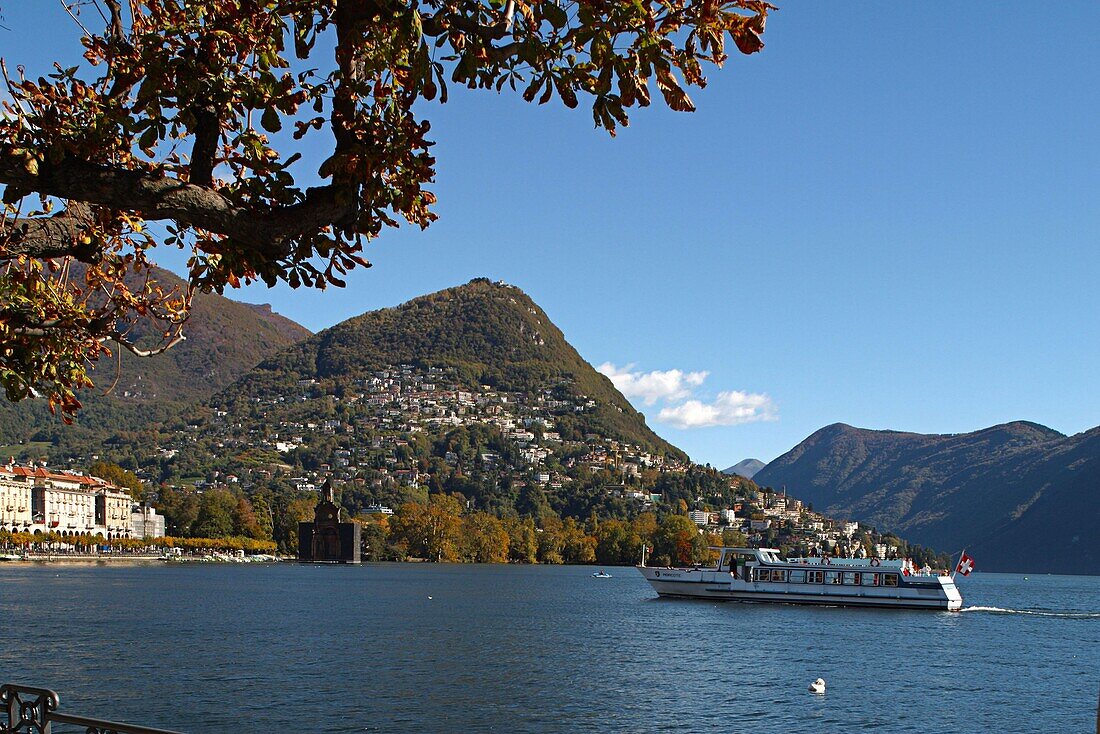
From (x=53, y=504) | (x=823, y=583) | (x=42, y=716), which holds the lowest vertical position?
(x=823, y=583)

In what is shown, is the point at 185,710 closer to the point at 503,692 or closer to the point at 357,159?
the point at 503,692

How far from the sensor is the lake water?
114ft

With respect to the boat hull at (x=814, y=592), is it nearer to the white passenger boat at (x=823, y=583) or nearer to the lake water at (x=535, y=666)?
the white passenger boat at (x=823, y=583)

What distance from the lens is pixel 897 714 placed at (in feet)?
123

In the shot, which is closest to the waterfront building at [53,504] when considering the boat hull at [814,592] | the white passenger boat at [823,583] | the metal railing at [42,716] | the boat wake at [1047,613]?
the boat hull at [814,592]

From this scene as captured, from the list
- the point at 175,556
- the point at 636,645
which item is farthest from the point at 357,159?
the point at 175,556

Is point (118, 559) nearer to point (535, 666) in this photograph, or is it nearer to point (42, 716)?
point (535, 666)

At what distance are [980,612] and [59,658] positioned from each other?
74290mm

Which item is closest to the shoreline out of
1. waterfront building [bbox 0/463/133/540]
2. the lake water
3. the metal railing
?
waterfront building [bbox 0/463/133/540]

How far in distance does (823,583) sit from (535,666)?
4904cm

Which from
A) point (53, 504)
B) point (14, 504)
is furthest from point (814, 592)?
point (53, 504)

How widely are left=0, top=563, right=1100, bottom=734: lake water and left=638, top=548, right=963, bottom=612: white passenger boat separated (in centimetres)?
167

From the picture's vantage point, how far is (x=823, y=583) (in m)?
90.9

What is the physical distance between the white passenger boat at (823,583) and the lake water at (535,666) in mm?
1668
